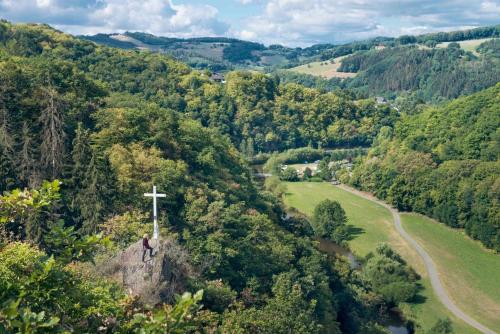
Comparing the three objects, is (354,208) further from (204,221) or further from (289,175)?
(204,221)

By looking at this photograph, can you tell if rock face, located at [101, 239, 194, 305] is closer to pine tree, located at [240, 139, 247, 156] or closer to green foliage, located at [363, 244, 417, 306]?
green foliage, located at [363, 244, 417, 306]

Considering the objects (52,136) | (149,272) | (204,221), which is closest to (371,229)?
(204,221)

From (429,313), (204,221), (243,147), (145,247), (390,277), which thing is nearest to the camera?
(145,247)

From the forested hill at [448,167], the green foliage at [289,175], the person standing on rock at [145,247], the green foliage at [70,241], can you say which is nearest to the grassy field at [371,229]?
the green foliage at [289,175]

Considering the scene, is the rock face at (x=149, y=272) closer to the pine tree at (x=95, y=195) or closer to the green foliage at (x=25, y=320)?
the pine tree at (x=95, y=195)

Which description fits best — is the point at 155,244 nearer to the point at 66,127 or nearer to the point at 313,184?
the point at 66,127

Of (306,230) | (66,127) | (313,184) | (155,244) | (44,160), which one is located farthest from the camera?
(313,184)

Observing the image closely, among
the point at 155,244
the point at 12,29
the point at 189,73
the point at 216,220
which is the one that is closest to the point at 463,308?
the point at 216,220
